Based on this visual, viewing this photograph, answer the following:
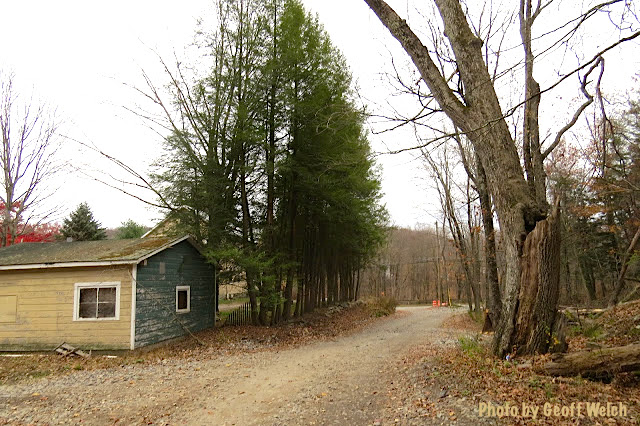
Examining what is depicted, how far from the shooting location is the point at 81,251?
12.6m

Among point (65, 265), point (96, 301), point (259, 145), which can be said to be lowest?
point (96, 301)

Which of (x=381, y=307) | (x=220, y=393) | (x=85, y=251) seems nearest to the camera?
(x=220, y=393)

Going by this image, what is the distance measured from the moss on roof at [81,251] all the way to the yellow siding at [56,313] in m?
0.32

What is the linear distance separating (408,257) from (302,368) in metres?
40.7

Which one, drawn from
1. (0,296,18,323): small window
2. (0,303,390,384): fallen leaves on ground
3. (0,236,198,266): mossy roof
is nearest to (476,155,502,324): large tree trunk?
(0,303,390,384): fallen leaves on ground

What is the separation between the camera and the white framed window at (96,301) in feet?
36.6

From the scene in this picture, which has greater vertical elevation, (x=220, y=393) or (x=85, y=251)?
(x=85, y=251)

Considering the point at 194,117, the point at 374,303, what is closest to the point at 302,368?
the point at 194,117

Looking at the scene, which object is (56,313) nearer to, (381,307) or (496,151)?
(496,151)

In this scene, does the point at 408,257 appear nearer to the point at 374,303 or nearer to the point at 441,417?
the point at 374,303

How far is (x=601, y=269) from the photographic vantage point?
23516 millimetres

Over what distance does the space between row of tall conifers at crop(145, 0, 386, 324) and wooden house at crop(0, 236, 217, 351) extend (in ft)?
7.42

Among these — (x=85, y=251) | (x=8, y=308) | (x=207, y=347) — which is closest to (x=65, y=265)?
(x=85, y=251)

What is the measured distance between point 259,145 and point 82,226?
16370 millimetres
